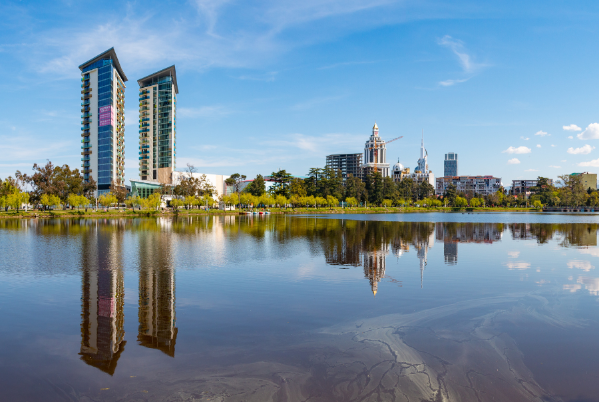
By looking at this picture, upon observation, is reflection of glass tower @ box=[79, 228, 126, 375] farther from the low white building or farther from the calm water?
the low white building

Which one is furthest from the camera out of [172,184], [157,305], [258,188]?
[172,184]

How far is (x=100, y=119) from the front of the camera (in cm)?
13550

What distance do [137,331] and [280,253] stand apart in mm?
18166

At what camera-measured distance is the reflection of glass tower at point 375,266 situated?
19.6 meters

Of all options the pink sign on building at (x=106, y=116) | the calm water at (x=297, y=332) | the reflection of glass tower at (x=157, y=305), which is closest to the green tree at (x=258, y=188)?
the pink sign on building at (x=106, y=116)

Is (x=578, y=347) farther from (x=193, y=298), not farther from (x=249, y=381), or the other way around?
(x=193, y=298)

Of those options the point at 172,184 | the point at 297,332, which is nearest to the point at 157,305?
the point at 297,332

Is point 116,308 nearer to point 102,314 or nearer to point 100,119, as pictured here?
point 102,314

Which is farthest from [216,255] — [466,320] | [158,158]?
[158,158]

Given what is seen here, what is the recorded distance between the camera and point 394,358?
10125 mm

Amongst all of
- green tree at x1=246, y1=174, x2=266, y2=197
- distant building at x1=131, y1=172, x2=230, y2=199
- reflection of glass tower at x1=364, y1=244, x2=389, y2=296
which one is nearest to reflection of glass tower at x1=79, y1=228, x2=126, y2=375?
reflection of glass tower at x1=364, y1=244, x2=389, y2=296

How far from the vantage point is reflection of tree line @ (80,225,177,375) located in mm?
10775

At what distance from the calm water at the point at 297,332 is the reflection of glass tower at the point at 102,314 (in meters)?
0.06

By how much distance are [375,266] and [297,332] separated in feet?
42.5
